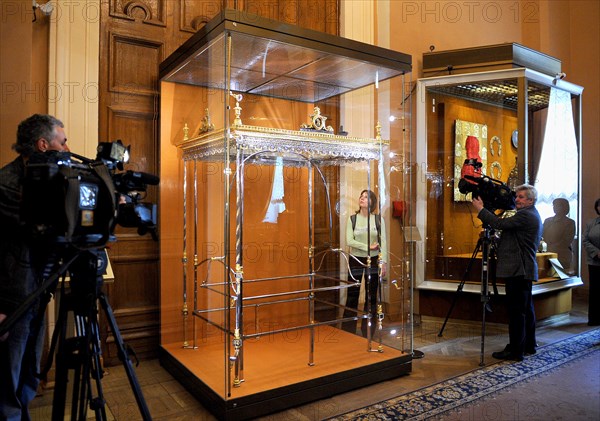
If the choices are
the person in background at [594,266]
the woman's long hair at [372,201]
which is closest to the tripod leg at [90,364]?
the woman's long hair at [372,201]

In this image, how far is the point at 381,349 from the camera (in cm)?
358

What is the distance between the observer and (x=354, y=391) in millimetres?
3166

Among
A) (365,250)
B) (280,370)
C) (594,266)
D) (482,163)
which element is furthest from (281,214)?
(594,266)

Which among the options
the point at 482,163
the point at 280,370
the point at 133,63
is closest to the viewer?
the point at 280,370

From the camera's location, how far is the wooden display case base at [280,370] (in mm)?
2783

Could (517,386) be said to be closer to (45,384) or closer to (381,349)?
(381,349)

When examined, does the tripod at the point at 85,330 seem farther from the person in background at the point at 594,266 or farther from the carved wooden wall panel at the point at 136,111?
the person in background at the point at 594,266

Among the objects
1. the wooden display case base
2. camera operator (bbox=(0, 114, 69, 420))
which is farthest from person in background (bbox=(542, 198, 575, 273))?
camera operator (bbox=(0, 114, 69, 420))

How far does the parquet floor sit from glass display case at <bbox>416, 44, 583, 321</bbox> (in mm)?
320

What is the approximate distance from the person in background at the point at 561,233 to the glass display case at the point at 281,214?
2.59m

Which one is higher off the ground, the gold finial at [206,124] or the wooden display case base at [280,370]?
the gold finial at [206,124]

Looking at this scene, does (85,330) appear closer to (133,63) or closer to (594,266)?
(133,63)

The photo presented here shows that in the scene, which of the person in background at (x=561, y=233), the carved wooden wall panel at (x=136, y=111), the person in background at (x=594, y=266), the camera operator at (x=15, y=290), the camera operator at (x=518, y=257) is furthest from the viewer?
the person in background at (x=561, y=233)

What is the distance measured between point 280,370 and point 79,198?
6.24 ft
